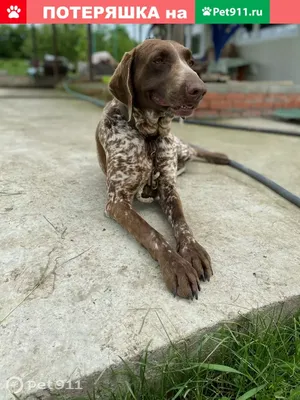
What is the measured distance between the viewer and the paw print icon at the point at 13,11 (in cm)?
513

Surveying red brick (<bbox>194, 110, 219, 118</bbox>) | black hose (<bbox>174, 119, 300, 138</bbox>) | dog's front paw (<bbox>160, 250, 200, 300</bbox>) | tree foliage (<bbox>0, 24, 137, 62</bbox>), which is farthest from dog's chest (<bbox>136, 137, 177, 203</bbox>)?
tree foliage (<bbox>0, 24, 137, 62</bbox>)

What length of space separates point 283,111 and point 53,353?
5557mm

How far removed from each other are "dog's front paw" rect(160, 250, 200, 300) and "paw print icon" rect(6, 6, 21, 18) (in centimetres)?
483

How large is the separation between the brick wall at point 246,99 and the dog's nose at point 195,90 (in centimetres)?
376

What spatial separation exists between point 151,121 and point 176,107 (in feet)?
0.83

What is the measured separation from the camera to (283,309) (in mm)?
1606

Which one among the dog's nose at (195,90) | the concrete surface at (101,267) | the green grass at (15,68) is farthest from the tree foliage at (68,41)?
the dog's nose at (195,90)

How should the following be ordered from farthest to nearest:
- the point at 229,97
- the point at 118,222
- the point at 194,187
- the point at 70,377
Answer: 1. the point at 229,97
2. the point at 194,187
3. the point at 118,222
4. the point at 70,377

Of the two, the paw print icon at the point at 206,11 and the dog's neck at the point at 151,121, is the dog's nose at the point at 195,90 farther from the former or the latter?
the paw print icon at the point at 206,11

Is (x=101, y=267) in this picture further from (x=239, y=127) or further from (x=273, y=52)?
(x=273, y=52)

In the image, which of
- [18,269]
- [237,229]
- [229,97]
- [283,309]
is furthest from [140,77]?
[229,97]

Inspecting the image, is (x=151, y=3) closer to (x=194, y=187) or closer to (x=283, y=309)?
(x=194, y=187)

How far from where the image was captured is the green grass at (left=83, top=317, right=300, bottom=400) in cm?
127

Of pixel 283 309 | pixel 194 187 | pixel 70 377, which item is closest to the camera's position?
pixel 70 377
